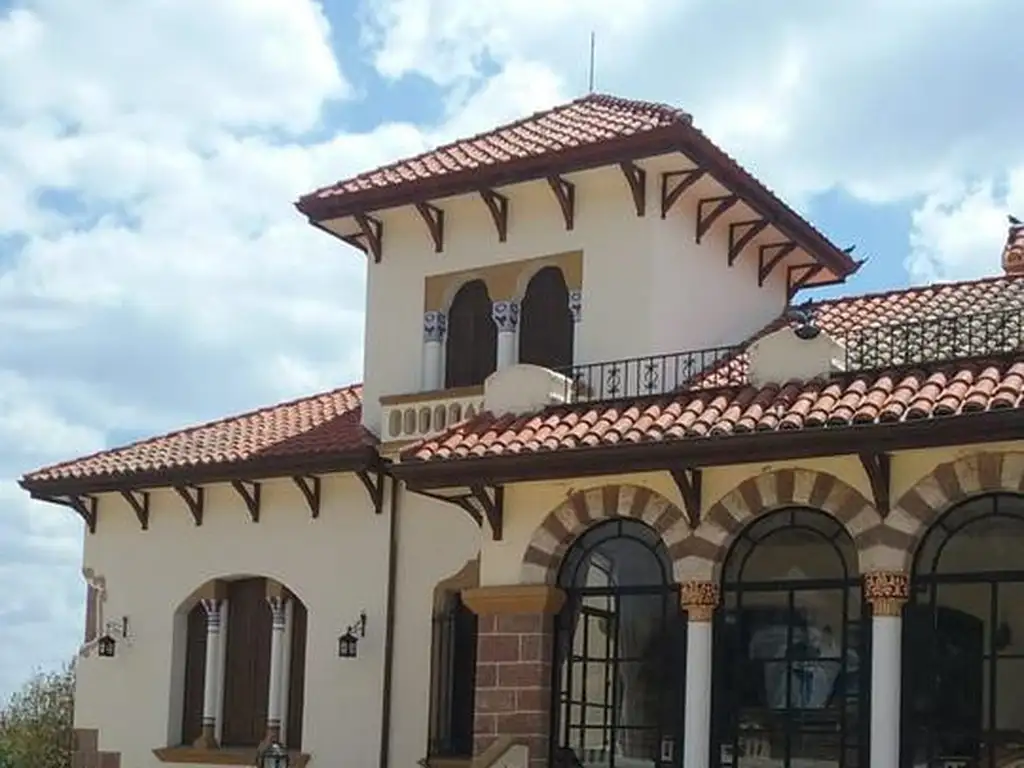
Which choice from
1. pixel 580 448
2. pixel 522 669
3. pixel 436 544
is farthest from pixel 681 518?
pixel 436 544

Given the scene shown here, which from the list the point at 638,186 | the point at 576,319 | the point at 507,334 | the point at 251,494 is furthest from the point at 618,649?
the point at 251,494

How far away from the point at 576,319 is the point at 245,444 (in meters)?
4.26

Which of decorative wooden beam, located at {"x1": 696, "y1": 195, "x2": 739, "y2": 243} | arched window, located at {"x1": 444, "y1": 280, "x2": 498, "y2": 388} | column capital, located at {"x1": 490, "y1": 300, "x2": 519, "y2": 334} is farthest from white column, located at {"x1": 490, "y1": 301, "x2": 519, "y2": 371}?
decorative wooden beam, located at {"x1": 696, "y1": 195, "x2": 739, "y2": 243}

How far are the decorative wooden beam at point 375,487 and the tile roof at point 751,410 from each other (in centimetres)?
281

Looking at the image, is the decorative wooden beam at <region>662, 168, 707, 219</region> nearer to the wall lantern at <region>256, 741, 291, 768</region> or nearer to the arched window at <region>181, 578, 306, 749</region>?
the arched window at <region>181, 578, 306, 749</region>

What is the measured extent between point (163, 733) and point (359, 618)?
312 centimetres

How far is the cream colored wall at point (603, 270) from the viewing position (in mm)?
16484

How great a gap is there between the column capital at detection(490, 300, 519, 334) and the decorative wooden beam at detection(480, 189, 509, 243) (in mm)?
646

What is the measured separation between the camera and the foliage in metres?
28.2

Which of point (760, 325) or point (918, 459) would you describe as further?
point (760, 325)

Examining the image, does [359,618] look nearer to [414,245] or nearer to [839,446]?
[414,245]

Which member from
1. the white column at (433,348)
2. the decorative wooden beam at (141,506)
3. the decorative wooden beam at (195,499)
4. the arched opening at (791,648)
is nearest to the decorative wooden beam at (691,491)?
the arched opening at (791,648)

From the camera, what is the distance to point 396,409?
17516 millimetres

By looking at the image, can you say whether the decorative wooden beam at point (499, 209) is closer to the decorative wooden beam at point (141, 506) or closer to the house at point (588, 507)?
the house at point (588, 507)
